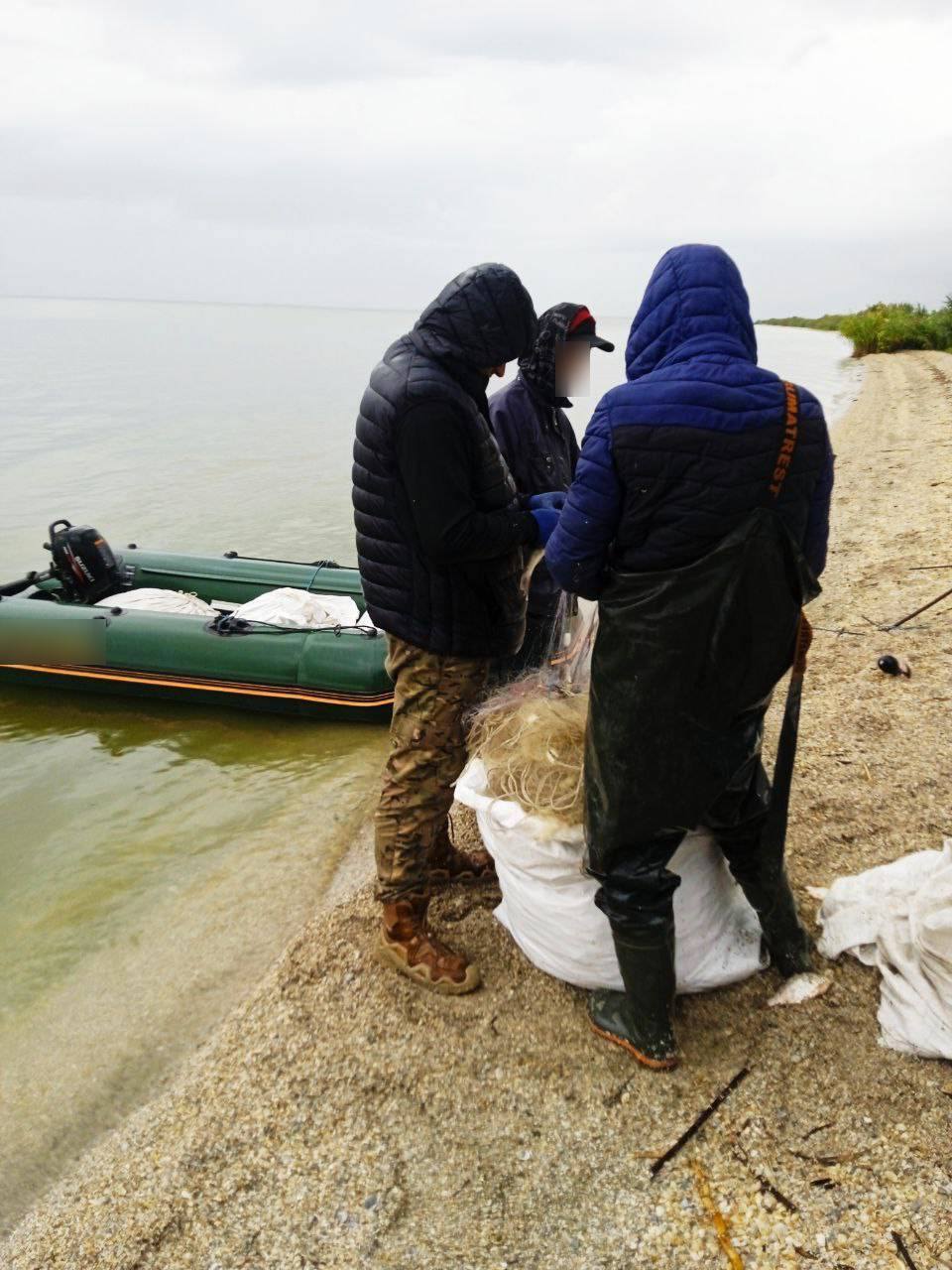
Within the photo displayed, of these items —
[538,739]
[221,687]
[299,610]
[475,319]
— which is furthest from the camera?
[299,610]

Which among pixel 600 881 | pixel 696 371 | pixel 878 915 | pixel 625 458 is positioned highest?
pixel 696 371

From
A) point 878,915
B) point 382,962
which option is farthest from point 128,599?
point 878,915

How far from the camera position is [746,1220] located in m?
1.76

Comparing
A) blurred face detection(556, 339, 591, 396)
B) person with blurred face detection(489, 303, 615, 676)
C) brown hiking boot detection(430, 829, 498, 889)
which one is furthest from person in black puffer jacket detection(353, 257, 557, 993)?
blurred face detection(556, 339, 591, 396)

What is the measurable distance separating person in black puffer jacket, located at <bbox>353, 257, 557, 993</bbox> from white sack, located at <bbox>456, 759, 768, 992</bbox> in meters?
0.21

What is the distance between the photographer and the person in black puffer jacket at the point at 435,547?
6.94 ft

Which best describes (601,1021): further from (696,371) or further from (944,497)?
(944,497)

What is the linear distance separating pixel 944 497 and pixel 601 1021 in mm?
7651

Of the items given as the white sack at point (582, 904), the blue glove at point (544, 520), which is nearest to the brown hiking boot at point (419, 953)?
the white sack at point (582, 904)

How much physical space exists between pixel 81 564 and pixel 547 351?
14.9 feet

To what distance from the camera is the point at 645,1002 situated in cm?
208

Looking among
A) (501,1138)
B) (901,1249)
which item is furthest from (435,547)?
(901,1249)

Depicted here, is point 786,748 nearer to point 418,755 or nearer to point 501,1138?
point 418,755

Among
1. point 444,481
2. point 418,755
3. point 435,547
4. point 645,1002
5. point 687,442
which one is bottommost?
point 645,1002
